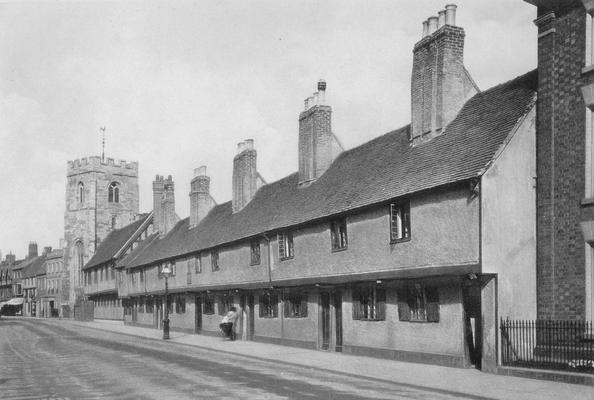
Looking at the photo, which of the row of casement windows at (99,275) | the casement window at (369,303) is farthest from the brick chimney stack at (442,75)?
the row of casement windows at (99,275)

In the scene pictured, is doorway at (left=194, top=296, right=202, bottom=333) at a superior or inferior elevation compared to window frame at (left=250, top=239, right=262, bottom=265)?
inferior

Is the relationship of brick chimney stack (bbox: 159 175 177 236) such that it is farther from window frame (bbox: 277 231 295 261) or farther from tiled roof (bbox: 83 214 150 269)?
window frame (bbox: 277 231 295 261)

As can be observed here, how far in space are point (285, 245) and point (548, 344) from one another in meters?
14.0

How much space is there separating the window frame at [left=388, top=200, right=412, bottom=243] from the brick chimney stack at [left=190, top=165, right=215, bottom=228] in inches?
1014

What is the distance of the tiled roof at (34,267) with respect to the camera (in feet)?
345

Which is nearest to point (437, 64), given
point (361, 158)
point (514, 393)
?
point (361, 158)

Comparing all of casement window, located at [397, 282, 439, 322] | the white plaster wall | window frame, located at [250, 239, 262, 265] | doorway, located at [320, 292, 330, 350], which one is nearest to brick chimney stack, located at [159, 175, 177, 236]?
window frame, located at [250, 239, 262, 265]

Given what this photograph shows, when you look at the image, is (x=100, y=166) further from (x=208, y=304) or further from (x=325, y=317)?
(x=325, y=317)

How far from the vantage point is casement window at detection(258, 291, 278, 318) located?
94.3 ft

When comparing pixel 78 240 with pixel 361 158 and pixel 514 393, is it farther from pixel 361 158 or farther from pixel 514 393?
pixel 514 393

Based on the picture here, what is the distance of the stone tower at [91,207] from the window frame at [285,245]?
56.9 meters

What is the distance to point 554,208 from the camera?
16516mm

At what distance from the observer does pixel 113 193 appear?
85500 millimetres

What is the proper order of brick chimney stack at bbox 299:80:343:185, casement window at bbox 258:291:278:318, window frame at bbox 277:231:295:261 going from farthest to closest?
brick chimney stack at bbox 299:80:343:185 → casement window at bbox 258:291:278:318 → window frame at bbox 277:231:295:261
